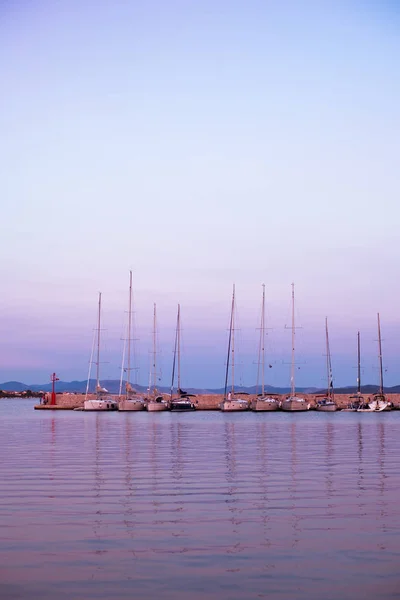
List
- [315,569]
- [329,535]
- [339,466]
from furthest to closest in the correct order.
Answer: [339,466]
[329,535]
[315,569]

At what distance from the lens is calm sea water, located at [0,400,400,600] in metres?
13.1

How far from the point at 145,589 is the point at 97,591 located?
2.40 feet

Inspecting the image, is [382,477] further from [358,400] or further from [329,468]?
[358,400]

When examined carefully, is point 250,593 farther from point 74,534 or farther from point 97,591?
point 74,534

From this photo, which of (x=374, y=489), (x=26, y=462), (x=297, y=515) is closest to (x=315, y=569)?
(x=297, y=515)

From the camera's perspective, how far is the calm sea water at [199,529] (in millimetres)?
13066

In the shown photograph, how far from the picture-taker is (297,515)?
19.4m

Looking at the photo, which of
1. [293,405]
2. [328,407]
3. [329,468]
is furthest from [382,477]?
[328,407]

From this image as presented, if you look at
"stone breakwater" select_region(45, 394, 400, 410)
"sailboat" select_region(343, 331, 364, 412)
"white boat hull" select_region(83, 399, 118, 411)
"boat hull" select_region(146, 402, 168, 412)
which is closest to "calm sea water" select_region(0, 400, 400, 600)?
"boat hull" select_region(146, 402, 168, 412)

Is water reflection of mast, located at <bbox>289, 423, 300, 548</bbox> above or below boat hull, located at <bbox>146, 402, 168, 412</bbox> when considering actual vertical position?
below

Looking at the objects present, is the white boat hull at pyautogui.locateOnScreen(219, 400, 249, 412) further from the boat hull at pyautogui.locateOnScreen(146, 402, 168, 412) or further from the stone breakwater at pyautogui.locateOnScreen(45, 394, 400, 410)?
the stone breakwater at pyautogui.locateOnScreen(45, 394, 400, 410)

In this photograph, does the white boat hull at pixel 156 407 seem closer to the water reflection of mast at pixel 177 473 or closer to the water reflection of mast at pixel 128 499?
the water reflection of mast at pixel 177 473

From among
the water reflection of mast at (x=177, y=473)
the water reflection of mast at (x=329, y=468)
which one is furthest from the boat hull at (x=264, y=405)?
the water reflection of mast at (x=329, y=468)

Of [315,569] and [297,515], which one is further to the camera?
[297,515]
